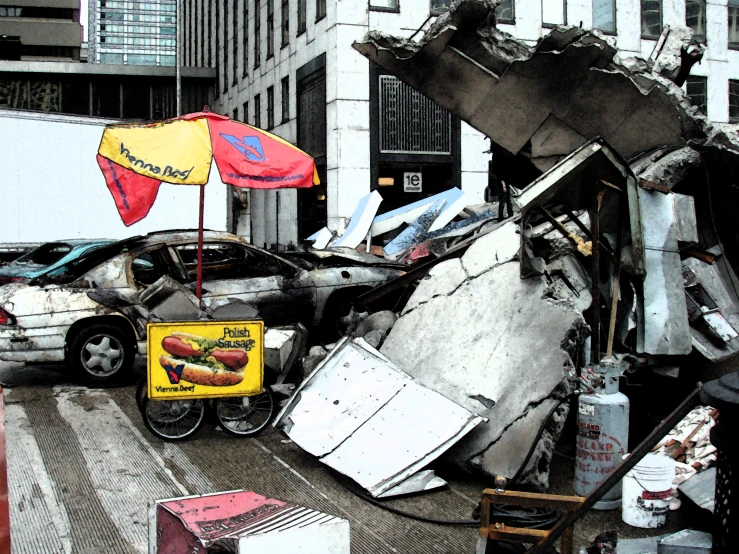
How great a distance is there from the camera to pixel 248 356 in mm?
6891

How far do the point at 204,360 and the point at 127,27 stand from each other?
18998cm

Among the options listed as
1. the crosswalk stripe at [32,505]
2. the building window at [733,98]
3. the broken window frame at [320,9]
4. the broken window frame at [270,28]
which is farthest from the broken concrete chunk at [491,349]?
the building window at [733,98]

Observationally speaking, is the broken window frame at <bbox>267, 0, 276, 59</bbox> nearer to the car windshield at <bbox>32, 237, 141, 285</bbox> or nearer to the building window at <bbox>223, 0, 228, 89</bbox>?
the building window at <bbox>223, 0, 228, 89</bbox>

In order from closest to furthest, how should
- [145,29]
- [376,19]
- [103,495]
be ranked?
[103,495] → [376,19] → [145,29]

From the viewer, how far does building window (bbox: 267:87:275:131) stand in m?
29.0

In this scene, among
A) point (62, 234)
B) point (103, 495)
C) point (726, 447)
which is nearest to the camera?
point (726, 447)

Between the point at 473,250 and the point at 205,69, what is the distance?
3530cm

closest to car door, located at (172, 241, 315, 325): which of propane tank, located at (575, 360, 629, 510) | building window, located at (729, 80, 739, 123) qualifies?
propane tank, located at (575, 360, 629, 510)

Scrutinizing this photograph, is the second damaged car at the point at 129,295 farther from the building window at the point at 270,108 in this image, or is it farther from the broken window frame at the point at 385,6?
the building window at the point at 270,108

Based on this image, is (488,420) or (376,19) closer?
(488,420)

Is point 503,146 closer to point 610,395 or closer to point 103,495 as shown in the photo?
point 610,395

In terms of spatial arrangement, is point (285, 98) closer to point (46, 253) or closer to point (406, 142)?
point (406, 142)

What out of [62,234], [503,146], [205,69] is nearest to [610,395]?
[503,146]

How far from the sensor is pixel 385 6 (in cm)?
2238
